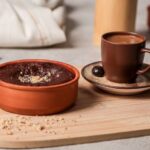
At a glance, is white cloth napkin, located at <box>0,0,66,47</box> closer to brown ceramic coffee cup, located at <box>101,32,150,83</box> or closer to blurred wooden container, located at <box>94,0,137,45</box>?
blurred wooden container, located at <box>94,0,137,45</box>

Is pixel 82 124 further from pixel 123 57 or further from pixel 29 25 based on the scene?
pixel 29 25

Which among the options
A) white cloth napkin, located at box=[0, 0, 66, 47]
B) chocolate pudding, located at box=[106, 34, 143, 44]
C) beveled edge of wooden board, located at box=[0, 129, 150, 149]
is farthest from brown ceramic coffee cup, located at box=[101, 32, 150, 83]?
white cloth napkin, located at box=[0, 0, 66, 47]

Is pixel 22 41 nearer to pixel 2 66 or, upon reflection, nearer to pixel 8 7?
pixel 8 7

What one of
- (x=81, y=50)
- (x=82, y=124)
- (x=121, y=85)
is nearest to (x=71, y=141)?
(x=82, y=124)

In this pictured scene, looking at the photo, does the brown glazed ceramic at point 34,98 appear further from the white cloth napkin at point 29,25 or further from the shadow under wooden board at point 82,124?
the white cloth napkin at point 29,25

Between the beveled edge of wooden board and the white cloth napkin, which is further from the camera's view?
the white cloth napkin

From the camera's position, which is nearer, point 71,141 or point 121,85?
point 71,141

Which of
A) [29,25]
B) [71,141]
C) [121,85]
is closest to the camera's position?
[71,141]

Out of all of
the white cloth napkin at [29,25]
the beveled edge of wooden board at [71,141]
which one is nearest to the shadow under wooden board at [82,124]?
the beveled edge of wooden board at [71,141]
